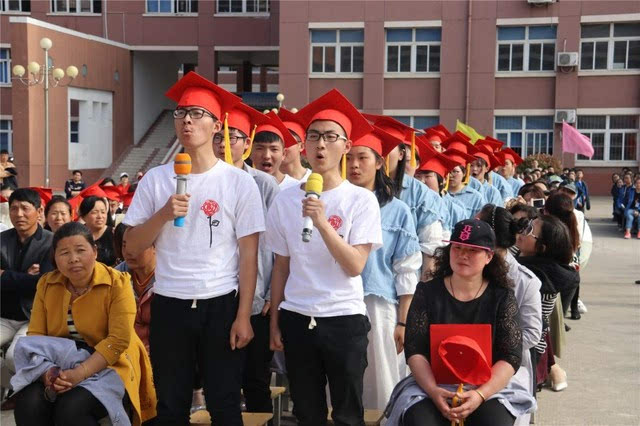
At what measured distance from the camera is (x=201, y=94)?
151 inches

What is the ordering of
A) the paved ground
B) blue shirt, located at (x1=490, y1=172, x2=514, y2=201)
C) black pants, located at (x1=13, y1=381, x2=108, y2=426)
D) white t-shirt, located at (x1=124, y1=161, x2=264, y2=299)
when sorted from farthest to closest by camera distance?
1. blue shirt, located at (x1=490, y1=172, x2=514, y2=201)
2. the paved ground
3. black pants, located at (x1=13, y1=381, x2=108, y2=426)
4. white t-shirt, located at (x1=124, y1=161, x2=264, y2=299)

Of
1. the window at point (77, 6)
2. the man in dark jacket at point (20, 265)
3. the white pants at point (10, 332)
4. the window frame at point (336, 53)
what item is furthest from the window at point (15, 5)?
the white pants at point (10, 332)

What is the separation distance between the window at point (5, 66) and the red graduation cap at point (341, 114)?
96.3ft

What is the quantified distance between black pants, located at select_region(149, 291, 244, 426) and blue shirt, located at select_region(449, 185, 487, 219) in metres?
4.91

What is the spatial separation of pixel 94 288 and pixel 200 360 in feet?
2.91

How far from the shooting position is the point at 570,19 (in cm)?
2747

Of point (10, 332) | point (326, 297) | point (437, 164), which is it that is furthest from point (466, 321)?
point (10, 332)

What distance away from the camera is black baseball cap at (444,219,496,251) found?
3908mm

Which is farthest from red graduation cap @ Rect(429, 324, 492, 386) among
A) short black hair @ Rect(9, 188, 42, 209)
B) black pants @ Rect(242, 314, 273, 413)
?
short black hair @ Rect(9, 188, 42, 209)

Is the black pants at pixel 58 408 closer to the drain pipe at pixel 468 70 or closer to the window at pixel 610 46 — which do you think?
the drain pipe at pixel 468 70

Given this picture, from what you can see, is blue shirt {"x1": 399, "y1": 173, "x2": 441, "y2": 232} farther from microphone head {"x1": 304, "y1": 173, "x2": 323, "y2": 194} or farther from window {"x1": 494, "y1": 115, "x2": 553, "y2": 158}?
window {"x1": 494, "y1": 115, "x2": 553, "y2": 158}

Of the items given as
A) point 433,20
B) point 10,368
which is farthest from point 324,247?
point 433,20

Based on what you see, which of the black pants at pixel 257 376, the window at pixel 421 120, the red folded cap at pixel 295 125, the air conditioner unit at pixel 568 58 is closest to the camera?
the black pants at pixel 257 376

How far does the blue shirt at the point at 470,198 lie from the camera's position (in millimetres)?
8269
